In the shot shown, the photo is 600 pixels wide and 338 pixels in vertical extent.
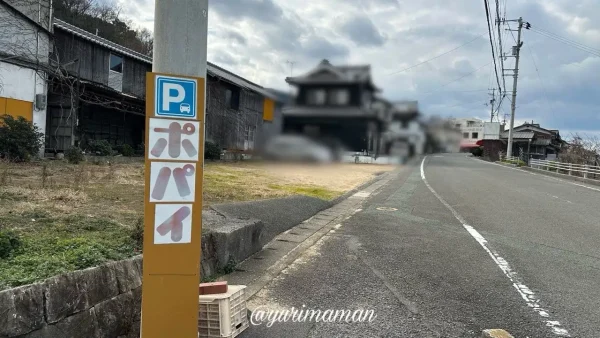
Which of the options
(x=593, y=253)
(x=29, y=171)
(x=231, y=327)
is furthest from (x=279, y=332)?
(x=29, y=171)

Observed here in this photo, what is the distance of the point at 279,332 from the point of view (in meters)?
4.34

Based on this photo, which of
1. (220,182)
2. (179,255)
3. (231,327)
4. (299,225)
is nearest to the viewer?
(179,255)

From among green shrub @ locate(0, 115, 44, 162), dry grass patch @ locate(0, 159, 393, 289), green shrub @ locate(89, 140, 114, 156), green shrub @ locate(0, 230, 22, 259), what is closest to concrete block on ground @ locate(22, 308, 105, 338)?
dry grass patch @ locate(0, 159, 393, 289)

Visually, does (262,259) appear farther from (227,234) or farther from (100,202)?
(100,202)

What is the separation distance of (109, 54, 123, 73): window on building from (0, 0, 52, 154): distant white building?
408 centimetres

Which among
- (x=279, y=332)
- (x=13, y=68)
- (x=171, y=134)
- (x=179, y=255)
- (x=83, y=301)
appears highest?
(x=13, y=68)

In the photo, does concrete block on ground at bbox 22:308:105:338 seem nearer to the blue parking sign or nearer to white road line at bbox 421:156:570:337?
the blue parking sign

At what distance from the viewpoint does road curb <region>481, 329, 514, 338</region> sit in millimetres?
4027

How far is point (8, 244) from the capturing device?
4.13 m

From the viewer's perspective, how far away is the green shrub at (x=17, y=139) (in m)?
13.8

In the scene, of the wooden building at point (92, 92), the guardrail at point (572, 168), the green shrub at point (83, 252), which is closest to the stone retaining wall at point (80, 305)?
the green shrub at point (83, 252)

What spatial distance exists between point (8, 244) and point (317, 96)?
3.96 meters

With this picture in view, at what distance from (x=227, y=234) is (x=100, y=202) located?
3116 mm

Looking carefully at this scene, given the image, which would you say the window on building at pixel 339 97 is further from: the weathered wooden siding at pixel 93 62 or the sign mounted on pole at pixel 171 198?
the weathered wooden siding at pixel 93 62
